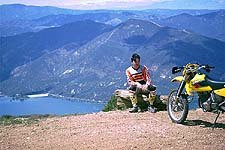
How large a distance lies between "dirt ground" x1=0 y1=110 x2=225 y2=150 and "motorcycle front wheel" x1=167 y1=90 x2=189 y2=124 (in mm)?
199

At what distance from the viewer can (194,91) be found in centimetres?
1034

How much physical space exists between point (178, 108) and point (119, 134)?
2.20m

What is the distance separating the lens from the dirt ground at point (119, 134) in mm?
8641

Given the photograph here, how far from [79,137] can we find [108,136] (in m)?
0.70

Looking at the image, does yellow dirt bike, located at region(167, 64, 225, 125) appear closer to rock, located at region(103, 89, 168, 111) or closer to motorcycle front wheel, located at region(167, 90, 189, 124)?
motorcycle front wheel, located at region(167, 90, 189, 124)

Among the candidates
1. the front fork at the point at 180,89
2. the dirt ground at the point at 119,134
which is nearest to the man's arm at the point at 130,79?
the dirt ground at the point at 119,134

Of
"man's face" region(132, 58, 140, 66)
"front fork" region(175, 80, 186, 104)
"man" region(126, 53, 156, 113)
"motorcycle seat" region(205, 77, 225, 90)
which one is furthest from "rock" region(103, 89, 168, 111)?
"motorcycle seat" region(205, 77, 225, 90)

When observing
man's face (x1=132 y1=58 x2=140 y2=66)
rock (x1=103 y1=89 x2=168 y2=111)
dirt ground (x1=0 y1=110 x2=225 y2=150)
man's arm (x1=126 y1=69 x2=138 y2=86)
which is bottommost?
rock (x1=103 y1=89 x2=168 y2=111)

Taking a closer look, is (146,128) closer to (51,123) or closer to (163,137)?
(163,137)

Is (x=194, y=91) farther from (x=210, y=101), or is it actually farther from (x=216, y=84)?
(x=216, y=84)

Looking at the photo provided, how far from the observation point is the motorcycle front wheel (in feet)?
34.8

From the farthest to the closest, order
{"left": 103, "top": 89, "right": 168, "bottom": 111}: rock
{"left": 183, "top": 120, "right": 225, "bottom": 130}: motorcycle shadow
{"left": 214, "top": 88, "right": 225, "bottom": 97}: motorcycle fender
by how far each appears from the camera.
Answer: {"left": 103, "top": 89, "right": 168, "bottom": 111}: rock
{"left": 183, "top": 120, "right": 225, "bottom": 130}: motorcycle shadow
{"left": 214, "top": 88, "right": 225, "bottom": 97}: motorcycle fender

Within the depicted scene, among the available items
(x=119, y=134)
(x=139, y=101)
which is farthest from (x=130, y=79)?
(x=119, y=134)

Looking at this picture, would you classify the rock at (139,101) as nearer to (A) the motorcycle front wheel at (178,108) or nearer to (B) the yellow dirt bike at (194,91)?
(A) the motorcycle front wheel at (178,108)
